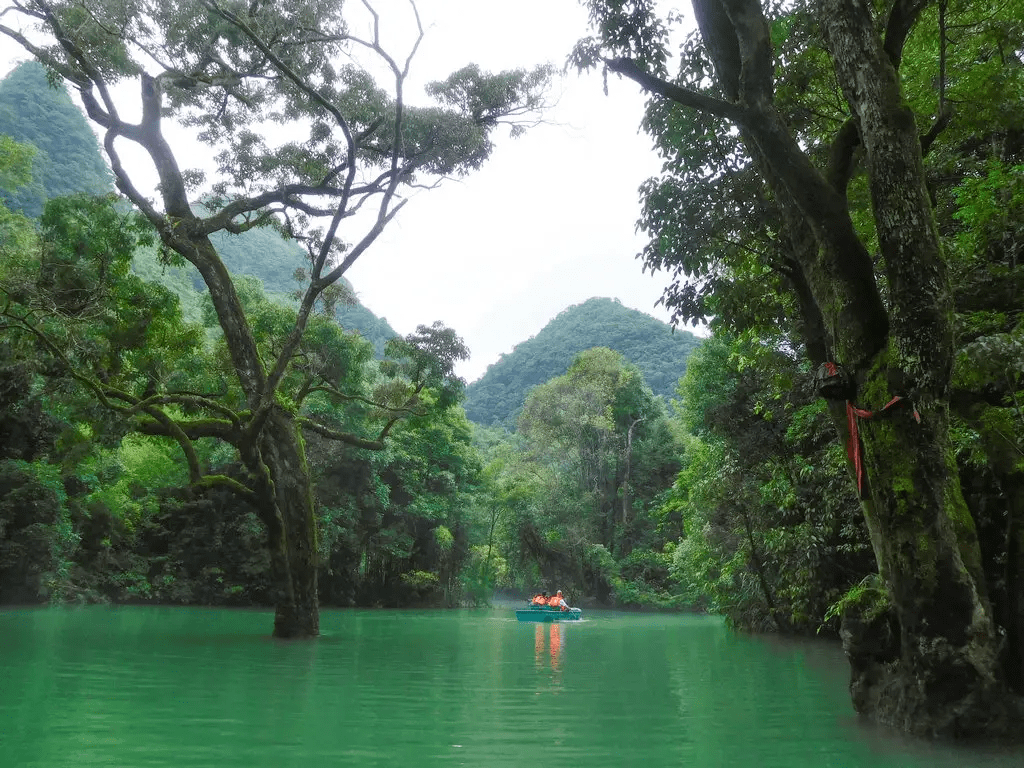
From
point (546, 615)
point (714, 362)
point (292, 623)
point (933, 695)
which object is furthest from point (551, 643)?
point (933, 695)

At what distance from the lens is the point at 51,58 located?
1077 cm

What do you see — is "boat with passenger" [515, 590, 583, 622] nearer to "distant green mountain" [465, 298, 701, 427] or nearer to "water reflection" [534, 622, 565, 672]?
"water reflection" [534, 622, 565, 672]

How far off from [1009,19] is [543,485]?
30826 millimetres

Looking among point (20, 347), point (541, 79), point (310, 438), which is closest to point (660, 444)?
point (310, 438)

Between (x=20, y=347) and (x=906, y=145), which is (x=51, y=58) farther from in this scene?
(x=906, y=145)

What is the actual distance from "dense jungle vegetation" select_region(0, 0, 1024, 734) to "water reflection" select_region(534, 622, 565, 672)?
3761 mm

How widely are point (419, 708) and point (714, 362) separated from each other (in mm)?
12517

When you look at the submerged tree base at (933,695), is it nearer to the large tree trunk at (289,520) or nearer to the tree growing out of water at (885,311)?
the tree growing out of water at (885,311)

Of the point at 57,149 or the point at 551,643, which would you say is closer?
the point at 551,643

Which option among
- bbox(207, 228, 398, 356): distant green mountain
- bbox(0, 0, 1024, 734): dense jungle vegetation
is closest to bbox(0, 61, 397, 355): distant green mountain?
bbox(207, 228, 398, 356): distant green mountain

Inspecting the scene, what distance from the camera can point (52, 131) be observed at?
161ft

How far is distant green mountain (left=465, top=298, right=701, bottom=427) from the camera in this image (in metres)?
59.9

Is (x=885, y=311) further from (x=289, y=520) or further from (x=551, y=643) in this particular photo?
(x=551, y=643)

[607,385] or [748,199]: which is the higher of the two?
[607,385]
